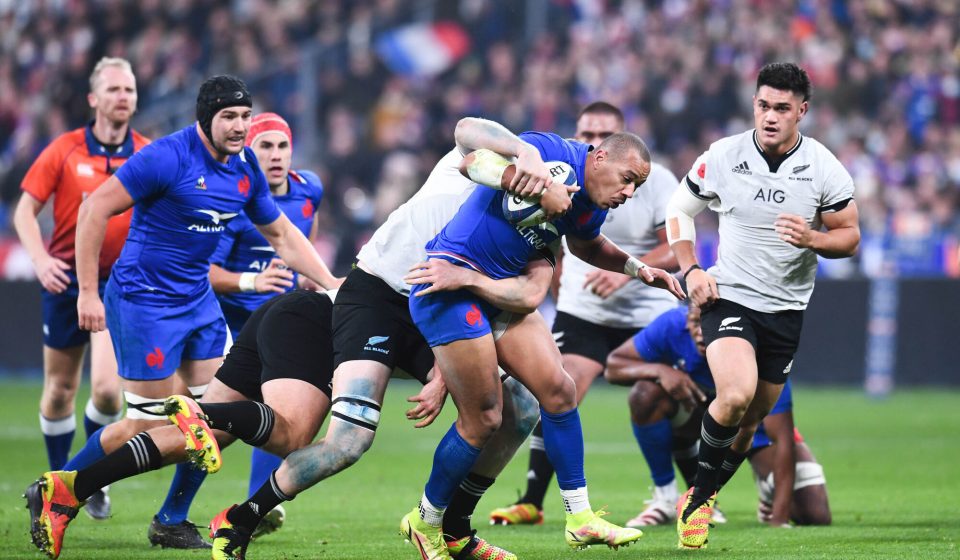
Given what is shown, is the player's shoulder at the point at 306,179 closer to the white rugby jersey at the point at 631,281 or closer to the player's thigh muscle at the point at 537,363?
the white rugby jersey at the point at 631,281

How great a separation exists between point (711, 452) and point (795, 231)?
1.24 meters

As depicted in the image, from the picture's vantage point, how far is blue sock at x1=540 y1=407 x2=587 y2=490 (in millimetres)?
6430

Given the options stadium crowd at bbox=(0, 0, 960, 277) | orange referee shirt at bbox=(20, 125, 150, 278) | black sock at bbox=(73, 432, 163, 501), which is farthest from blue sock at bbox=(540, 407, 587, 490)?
stadium crowd at bbox=(0, 0, 960, 277)

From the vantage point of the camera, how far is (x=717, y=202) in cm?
772

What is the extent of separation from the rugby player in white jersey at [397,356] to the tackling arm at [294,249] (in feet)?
2.64

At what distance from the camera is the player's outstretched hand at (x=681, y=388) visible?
331 inches

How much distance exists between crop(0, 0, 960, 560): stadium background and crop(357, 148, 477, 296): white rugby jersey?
232 inches

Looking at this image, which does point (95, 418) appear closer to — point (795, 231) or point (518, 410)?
point (518, 410)

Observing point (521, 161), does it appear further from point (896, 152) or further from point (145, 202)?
point (896, 152)

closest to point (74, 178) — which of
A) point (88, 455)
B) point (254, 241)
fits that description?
point (254, 241)

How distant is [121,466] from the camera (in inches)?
244

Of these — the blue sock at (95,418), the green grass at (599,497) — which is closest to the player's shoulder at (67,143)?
the blue sock at (95,418)

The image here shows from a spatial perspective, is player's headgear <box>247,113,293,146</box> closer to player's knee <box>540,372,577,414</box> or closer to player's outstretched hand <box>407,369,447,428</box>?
player's outstretched hand <box>407,369,447,428</box>

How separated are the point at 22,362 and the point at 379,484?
10.8 meters
